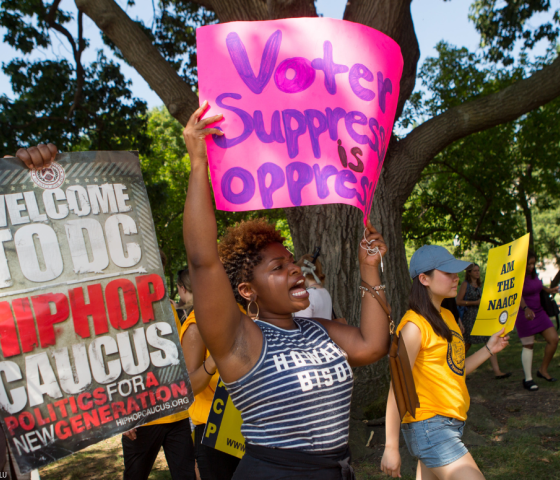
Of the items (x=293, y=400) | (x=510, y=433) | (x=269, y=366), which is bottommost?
(x=510, y=433)

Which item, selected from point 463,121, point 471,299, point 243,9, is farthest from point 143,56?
point 471,299

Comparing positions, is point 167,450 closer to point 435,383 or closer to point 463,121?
point 435,383

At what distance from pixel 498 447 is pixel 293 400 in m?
3.96

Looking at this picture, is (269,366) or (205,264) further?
(269,366)

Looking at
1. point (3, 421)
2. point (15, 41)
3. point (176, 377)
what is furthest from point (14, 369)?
point (15, 41)

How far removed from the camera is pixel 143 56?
574cm

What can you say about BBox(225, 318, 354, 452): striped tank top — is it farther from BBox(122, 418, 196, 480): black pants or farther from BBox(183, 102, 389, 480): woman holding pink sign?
BBox(122, 418, 196, 480): black pants

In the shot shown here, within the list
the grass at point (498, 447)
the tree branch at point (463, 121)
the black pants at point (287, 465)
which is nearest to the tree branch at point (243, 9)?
the tree branch at point (463, 121)

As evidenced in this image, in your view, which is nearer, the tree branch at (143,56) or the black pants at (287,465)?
the black pants at (287,465)

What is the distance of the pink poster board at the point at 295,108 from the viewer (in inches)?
72.1

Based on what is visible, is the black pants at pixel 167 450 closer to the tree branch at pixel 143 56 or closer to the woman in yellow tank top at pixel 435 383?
the woman in yellow tank top at pixel 435 383

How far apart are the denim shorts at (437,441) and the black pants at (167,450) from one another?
1411 millimetres

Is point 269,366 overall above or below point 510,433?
above

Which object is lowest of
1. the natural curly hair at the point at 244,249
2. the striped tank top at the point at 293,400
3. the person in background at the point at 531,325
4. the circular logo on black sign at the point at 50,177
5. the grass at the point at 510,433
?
the grass at the point at 510,433
